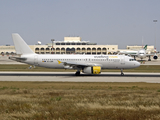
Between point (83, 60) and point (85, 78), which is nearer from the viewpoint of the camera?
point (85, 78)

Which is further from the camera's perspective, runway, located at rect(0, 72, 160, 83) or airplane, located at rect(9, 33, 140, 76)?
airplane, located at rect(9, 33, 140, 76)

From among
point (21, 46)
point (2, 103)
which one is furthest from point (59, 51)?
point (2, 103)

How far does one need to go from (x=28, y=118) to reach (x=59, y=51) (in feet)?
518

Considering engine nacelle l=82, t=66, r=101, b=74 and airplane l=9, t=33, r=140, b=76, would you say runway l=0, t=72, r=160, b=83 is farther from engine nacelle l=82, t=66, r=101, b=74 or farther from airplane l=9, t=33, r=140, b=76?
airplane l=9, t=33, r=140, b=76

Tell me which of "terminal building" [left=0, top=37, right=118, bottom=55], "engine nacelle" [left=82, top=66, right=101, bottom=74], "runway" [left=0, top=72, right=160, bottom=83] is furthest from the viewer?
"terminal building" [left=0, top=37, right=118, bottom=55]

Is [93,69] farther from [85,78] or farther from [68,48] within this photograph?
[68,48]

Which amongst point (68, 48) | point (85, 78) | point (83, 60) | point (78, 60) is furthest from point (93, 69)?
point (68, 48)

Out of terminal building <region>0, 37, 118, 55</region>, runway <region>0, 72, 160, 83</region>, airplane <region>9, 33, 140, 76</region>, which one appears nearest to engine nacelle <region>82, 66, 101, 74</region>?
runway <region>0, 72, 160, 83</region>

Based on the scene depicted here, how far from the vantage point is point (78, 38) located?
604 ft

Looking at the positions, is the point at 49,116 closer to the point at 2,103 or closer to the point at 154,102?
the point at 2,103

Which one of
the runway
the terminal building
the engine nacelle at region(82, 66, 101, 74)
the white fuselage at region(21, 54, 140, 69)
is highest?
the terminal building

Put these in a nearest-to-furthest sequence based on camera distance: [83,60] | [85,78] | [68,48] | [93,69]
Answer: [85,78] → [93,69] → [83,60] → [68,48]

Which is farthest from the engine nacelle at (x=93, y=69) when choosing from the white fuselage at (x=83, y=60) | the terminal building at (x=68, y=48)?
the terminal building at (x=68, y=48)

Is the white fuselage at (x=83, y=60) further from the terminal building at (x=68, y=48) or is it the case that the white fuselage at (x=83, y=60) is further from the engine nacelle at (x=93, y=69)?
the terminal building at (x=68, y=48)
